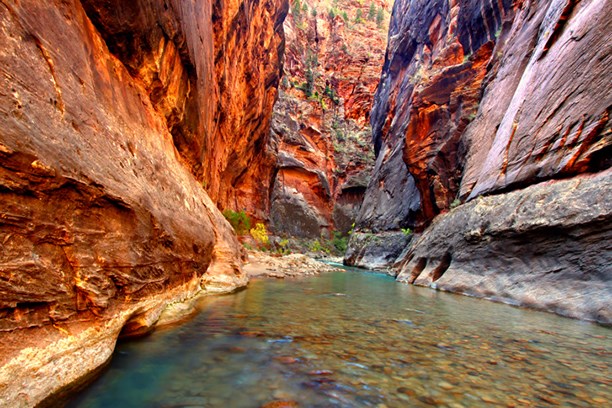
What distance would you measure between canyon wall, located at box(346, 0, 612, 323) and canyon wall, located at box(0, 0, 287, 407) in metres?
8.26

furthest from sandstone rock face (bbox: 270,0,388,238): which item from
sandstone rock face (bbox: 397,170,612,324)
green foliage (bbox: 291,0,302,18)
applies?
sandstone rock face (bbox: 397,170,612,324)

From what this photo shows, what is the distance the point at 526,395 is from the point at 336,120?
5656 centimetres

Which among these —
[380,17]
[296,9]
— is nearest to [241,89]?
[296,9]

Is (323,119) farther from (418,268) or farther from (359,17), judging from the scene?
(418,268)

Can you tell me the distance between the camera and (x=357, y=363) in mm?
3430

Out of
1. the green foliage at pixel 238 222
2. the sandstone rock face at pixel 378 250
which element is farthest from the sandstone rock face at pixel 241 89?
the sandstone rock face at pixel 378 250

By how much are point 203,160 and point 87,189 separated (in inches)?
328

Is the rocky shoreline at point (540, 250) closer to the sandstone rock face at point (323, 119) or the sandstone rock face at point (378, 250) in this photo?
the sandstone rock face at point (378, 250)

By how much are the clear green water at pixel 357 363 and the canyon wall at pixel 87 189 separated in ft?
1.75

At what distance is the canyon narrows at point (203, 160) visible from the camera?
2430 mm

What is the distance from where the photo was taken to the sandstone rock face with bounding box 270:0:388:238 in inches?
1861

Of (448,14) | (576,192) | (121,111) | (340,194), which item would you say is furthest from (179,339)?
(340,194)

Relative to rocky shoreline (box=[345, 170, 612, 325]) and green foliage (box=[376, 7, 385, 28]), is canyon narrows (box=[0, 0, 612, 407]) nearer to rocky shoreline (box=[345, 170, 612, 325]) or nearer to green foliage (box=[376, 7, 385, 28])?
rocky shoreline (box=[345, 170, 612, 325])

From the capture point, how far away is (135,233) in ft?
12.1
